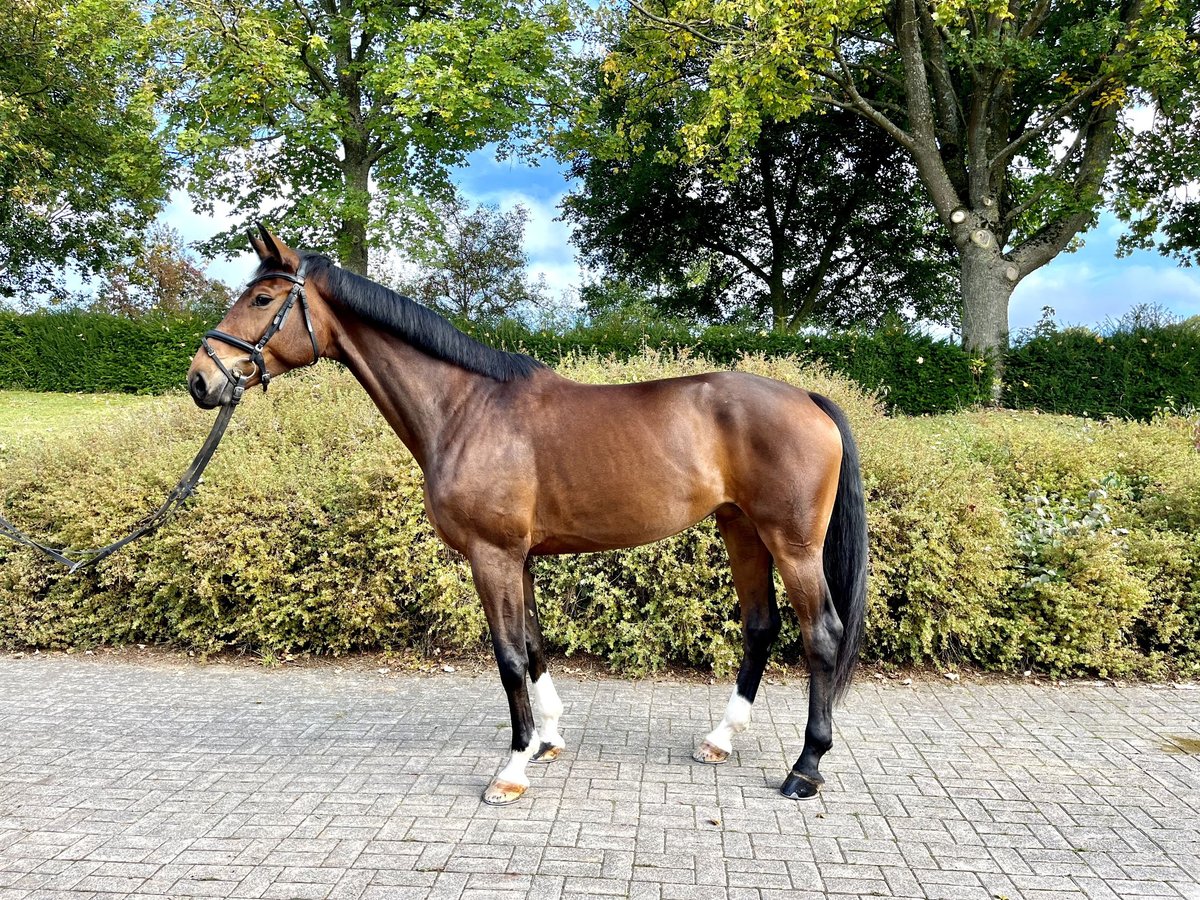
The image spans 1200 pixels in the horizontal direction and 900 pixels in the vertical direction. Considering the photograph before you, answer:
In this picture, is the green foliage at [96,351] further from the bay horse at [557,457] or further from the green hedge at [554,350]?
the bay horse at [557,457]

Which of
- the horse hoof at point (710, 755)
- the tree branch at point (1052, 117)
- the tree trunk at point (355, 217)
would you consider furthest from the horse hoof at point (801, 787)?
the tree trunk at point (355, 217)

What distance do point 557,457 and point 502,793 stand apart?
5.04ft

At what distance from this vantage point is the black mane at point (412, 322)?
10.6 ft

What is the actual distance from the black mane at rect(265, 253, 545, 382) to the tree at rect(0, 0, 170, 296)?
16.8 m

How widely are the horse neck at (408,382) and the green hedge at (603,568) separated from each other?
1.91m

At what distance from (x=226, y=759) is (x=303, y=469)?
2547 millimetres

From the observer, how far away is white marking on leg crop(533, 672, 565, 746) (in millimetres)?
3668

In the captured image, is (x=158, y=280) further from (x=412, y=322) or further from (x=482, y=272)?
(x=412, y=322)

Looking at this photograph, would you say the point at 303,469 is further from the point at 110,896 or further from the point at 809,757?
the point at 809,757

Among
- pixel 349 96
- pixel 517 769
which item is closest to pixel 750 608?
pixel 517 769

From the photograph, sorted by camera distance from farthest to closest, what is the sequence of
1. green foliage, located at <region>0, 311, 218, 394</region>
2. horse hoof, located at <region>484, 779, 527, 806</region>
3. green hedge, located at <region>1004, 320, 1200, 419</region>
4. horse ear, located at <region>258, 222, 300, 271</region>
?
green foliage, located at <region>0, 311, 218, 394</region> < green hedge, located at <region>1004, 320, 1200, 419</region> < horse hoof, located at <region>484, 779, 527, 806</region> < horse ear, located at <region>258, 222, 300, 271</region>

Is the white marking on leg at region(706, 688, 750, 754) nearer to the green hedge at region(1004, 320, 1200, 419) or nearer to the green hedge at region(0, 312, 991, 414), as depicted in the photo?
the green hedge at region(0, 312, 991, 414)

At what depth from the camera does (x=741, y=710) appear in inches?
146

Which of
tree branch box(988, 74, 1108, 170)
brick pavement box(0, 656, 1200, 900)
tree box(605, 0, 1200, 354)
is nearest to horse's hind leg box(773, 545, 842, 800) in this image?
brick pavement box(0, 656, 1200, 900)
